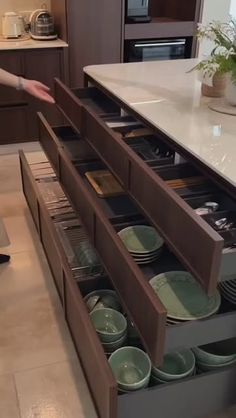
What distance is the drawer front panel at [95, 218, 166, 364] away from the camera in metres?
1.13

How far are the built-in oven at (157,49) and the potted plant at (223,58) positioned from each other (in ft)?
5.71

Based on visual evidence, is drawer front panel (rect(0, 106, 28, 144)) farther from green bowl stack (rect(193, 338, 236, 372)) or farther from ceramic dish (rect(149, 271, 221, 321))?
green bowl stack (rect(193, 338, 236, 372))

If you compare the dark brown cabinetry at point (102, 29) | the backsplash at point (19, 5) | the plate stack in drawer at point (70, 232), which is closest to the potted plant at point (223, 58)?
the plate stack in drawer at point (70, 232)

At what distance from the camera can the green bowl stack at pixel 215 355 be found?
142 centimetres

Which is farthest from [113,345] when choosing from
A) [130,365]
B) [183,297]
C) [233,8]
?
[233,8]

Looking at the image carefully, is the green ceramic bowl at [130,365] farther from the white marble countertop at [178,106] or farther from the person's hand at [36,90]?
the person's hand at [36,90]

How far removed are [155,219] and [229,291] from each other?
34 cm

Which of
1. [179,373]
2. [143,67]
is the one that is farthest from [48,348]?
[143,67]

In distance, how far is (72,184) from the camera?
1.83 meters

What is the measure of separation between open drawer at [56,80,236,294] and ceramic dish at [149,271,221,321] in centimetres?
20

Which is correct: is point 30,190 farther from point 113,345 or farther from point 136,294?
point 136,294

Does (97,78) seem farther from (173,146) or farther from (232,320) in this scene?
(232,320)

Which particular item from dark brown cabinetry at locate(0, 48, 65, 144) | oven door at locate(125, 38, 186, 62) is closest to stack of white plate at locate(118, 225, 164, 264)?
dark brown cabinetry at locate(0, 48, 65, 144)

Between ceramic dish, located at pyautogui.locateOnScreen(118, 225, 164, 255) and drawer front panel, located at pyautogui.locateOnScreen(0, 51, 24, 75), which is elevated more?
drawer front panel, located at pyautogui.locateOnScreen(0, 51, 24, 75)
